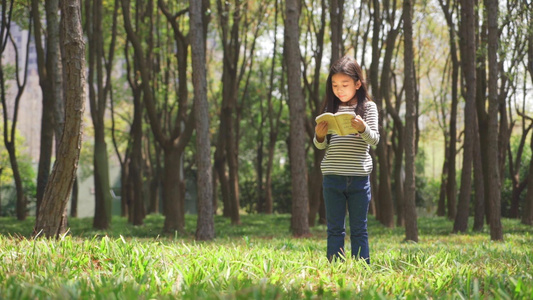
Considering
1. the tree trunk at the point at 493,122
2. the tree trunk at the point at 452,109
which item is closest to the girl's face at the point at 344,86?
the tree trunk at the point at 493,122

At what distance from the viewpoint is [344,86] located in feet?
16.0

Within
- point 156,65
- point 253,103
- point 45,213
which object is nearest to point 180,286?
point 45,213

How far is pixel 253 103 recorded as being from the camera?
2811cm

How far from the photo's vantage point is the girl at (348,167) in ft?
15.6

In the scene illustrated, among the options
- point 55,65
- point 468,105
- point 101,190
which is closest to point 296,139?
point 468,105

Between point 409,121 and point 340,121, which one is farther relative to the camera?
point 409,121

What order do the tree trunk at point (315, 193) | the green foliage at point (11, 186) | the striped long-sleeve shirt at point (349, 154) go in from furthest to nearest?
1. the green foliage at point (11, 186)
2. the tree trunk at point (315, 193)
3. the striped long-sleeve shirt at point (349, 154)

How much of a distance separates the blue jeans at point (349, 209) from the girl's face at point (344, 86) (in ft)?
2.13

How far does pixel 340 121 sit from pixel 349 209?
0.75 m

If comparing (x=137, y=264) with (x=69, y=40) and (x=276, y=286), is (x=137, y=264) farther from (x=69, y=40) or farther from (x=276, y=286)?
(x=69, y=40)

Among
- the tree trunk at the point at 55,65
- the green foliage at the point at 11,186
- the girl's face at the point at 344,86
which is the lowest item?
the green foliage at the point at 11,186

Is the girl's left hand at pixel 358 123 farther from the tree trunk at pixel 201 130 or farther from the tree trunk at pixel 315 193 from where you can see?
the tree trunk at pixel 315 193

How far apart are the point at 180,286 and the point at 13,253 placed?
57.9 inches

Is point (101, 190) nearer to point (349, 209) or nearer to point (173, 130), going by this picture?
point (173, 130)
